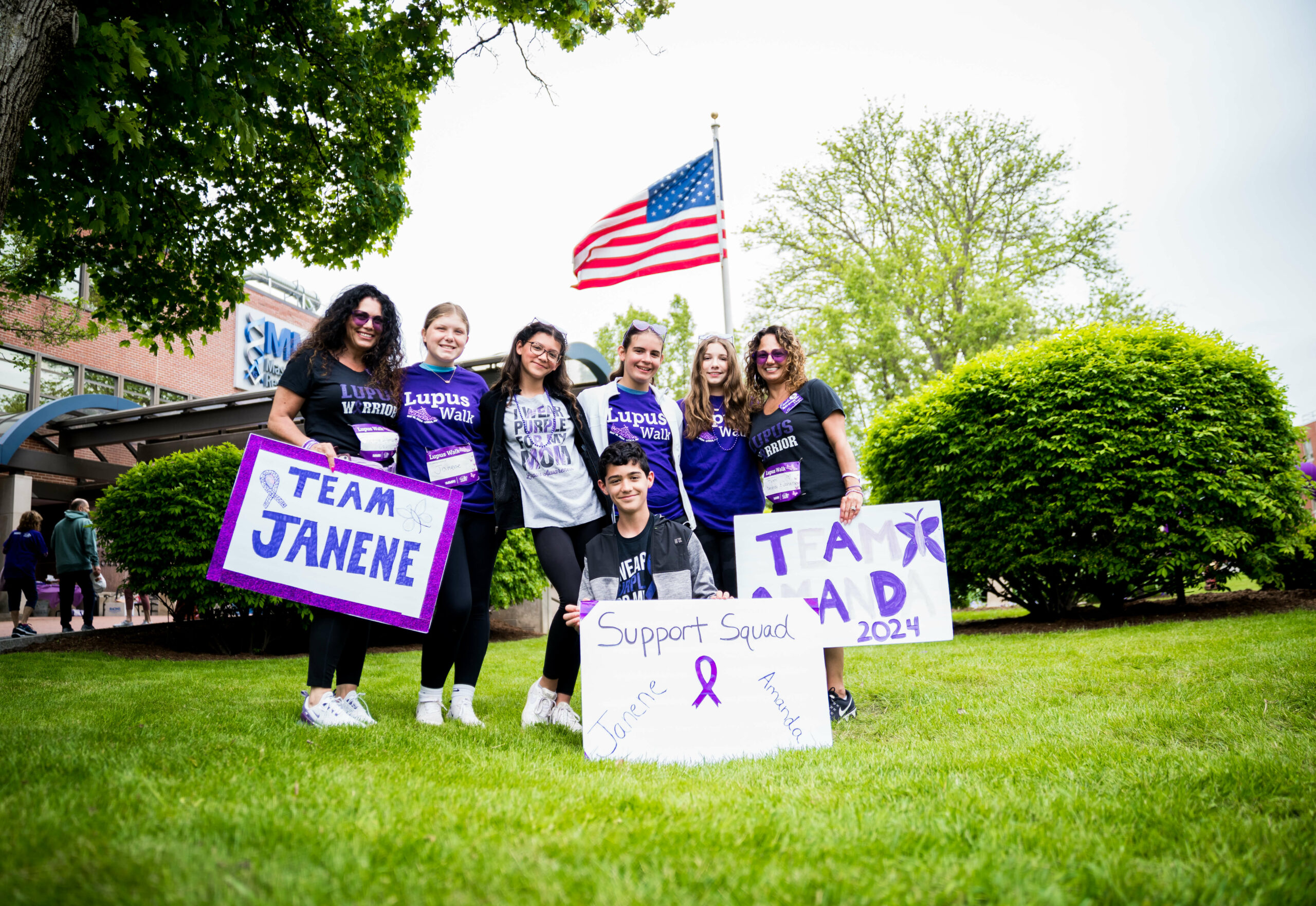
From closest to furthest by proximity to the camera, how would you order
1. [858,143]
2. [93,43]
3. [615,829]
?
1. [615,829]
2. [93,43]
3. [858,143]

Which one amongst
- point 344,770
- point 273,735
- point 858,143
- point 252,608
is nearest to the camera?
point 344,770

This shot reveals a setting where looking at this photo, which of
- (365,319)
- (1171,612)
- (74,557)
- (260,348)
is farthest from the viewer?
(260,348)

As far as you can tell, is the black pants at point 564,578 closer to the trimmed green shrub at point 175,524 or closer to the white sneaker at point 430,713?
the white sneaker at point 430,713

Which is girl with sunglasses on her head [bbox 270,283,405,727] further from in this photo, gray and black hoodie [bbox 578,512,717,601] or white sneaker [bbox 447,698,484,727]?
gray and black hoodie [bbox 578,512,717,601]

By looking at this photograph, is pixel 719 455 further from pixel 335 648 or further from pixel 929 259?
pixel 929 259

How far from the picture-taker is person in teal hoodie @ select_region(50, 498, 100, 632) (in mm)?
10453

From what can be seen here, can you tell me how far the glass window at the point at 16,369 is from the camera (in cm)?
1800

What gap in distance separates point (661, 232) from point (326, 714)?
7560mm

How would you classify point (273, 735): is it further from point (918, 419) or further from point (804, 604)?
point (918, 419)

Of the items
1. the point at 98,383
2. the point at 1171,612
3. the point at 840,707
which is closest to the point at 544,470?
the point at 840,707

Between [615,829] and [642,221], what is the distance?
873 centimetres

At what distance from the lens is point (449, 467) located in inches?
152

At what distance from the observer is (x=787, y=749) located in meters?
3.23

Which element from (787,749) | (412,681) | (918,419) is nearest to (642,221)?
(918,419)
